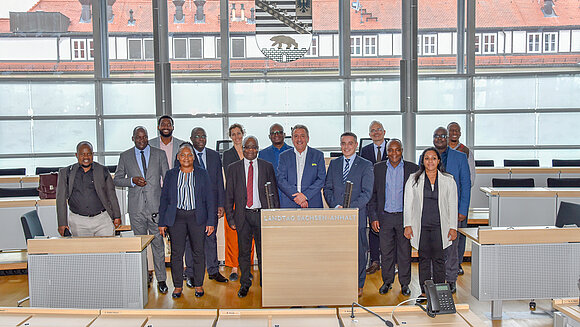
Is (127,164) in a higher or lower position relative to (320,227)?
higher

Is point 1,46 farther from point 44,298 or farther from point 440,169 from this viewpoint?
point 440,169

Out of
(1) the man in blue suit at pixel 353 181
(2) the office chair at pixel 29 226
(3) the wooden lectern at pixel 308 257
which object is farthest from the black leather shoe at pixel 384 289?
(2) the office chair at pixel 29 226

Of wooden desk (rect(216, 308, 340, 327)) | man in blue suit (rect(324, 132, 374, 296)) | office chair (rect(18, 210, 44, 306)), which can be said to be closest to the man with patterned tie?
man in blue suit (rect(324, 132, 374, 296))

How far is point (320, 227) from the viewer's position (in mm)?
4363

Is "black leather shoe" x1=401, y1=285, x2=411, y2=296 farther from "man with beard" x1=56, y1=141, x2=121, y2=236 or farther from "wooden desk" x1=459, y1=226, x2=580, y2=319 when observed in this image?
"man with beard" x1=56, y1=141, x2=121, y2=236

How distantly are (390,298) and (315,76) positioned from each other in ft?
25.6

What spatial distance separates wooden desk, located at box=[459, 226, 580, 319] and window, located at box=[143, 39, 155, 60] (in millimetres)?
9677

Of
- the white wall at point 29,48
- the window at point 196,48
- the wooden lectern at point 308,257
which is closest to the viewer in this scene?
the wooden lectern at point 308,257

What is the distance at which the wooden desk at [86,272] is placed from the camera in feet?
14.8

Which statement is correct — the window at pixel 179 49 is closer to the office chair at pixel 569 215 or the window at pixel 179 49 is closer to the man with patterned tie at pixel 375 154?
the man with patterned tie at pixel 375 154

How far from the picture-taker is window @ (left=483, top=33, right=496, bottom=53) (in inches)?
486

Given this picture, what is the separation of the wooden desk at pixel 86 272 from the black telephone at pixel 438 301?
2.76m

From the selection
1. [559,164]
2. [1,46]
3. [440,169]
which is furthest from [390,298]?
[1,46]

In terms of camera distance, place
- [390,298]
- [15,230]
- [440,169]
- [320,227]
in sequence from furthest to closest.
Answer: [15,230], [390,298], [440,169], [320,227]
